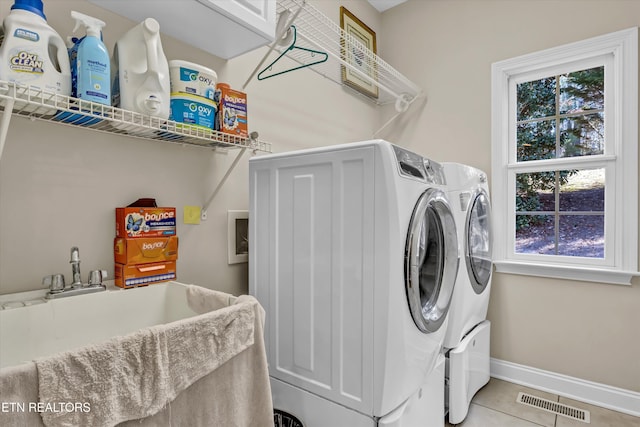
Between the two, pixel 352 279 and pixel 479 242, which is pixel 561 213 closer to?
pixel 479 242

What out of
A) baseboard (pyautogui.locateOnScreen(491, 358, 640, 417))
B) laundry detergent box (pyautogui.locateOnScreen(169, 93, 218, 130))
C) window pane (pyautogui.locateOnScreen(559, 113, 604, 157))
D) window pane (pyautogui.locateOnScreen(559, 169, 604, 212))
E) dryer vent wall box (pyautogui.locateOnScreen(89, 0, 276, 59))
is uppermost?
dryer vent wall box (pyautogui.locateOnScreen(89, 0, 276, 59))

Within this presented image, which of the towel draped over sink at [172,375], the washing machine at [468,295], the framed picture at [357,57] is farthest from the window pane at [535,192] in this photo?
the towel draped over sink at [172,375]

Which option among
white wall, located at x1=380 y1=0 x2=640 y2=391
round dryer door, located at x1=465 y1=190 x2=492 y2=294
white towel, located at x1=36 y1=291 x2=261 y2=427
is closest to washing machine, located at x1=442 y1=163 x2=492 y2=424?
round dryer door, located at x1=465 y1=190 x2=492 y2=294

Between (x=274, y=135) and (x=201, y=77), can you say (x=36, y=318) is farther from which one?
(x=274, y=135)

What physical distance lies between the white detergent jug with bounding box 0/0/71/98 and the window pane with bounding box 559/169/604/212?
2751mm

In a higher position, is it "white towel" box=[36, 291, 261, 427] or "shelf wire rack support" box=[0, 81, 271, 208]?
"shelf wire rack support" box=[0, 81, 271, 208]

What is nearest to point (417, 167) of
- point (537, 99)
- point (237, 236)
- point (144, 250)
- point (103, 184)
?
point (237, 236)

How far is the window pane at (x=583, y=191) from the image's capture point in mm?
→ 2191

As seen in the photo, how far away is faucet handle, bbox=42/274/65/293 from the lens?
1102 millimetres

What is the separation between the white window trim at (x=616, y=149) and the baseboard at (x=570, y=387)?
65 centimetres

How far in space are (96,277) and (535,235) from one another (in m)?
2.62

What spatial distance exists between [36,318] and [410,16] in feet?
10.5

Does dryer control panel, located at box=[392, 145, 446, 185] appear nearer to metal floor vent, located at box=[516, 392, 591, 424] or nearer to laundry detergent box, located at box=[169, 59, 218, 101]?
laundry detergent box, located at box=[169, 59, 218, 101]

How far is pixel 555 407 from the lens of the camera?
2051mm
